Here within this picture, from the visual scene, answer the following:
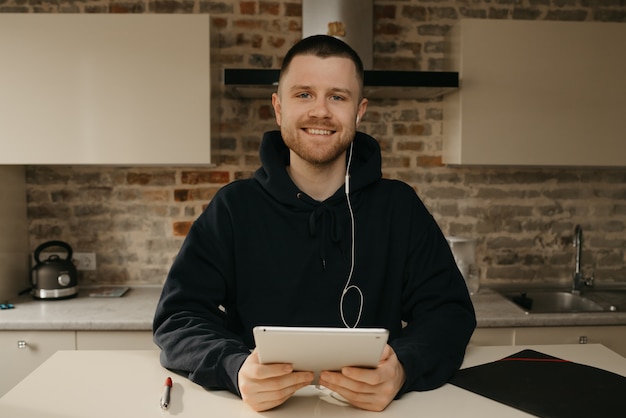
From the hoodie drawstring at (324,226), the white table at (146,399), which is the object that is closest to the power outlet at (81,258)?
the white table at (146,399)

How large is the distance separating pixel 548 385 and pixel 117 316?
1781 millimetres

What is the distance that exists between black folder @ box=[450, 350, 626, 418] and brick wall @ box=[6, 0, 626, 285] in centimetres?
168

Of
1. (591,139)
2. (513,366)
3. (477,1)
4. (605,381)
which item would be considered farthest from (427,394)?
(477,1)

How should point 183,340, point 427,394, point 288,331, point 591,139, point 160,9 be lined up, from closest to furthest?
point 288,331 → point 427,394 → point 183,340 → point 591,139 → point 160,9

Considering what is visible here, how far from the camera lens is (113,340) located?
2305 millimetres

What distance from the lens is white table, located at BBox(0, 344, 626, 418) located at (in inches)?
40.8

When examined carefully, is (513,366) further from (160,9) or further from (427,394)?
(160,9)

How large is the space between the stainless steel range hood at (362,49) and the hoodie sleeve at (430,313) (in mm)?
861

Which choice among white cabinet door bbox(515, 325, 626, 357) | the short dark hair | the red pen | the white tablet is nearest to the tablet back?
the white tablet

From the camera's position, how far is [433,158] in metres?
2.92

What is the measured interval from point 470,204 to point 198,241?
1.87 metres

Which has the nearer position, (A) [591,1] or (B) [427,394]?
(B) [427,394]

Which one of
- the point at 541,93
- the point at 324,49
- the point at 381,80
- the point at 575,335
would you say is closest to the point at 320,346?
the point at 324,49

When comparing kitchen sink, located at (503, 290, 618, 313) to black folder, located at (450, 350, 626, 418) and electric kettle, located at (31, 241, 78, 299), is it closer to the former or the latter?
black folder, located at (450, 350, 626, 418)
